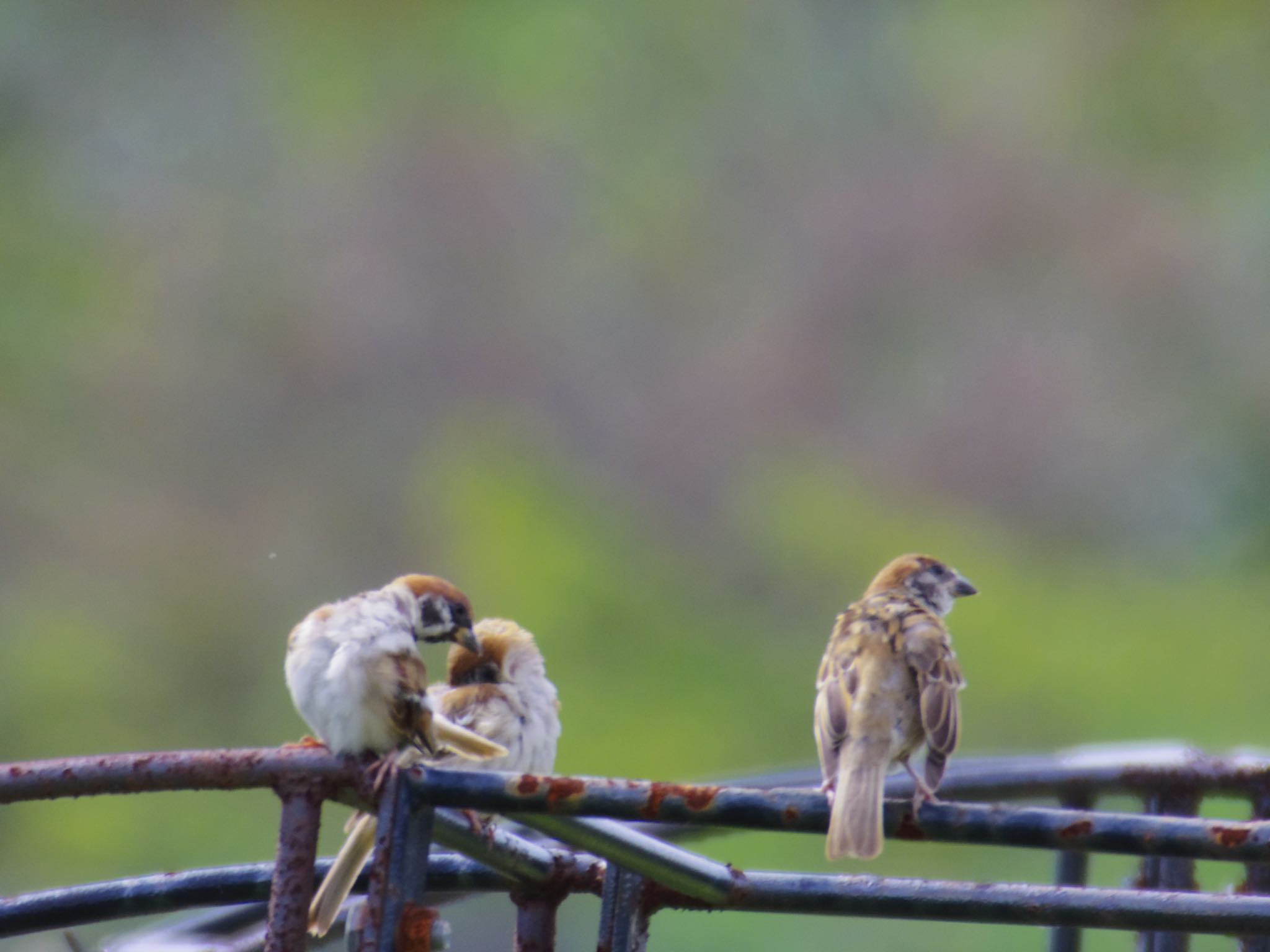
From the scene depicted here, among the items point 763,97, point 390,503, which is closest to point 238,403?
point 390,503

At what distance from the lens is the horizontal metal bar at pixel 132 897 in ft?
6.29

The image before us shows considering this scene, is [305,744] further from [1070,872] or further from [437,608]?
[1070,872]

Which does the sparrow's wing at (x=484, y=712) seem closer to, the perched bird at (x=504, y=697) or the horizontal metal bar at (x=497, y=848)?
the perched bird at (x=504, y=697)

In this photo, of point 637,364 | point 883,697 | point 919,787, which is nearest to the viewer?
point 919,787

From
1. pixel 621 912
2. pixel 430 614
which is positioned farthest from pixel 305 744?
pixel 430 614

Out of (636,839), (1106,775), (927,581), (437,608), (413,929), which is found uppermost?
(927,581)

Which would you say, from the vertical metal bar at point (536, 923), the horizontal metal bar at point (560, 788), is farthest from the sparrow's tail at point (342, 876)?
the vertical metal bar at point (536, 923)

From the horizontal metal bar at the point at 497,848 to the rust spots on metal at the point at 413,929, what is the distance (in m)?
0.10

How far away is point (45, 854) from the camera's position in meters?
11.9

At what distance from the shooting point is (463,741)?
242 cm

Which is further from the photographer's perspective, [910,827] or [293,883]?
[910,827]

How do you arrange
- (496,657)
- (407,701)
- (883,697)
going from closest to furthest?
(407,701)
(883,697)
(496,657)

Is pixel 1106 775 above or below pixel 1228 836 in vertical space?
above

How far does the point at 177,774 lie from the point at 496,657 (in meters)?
2.28
